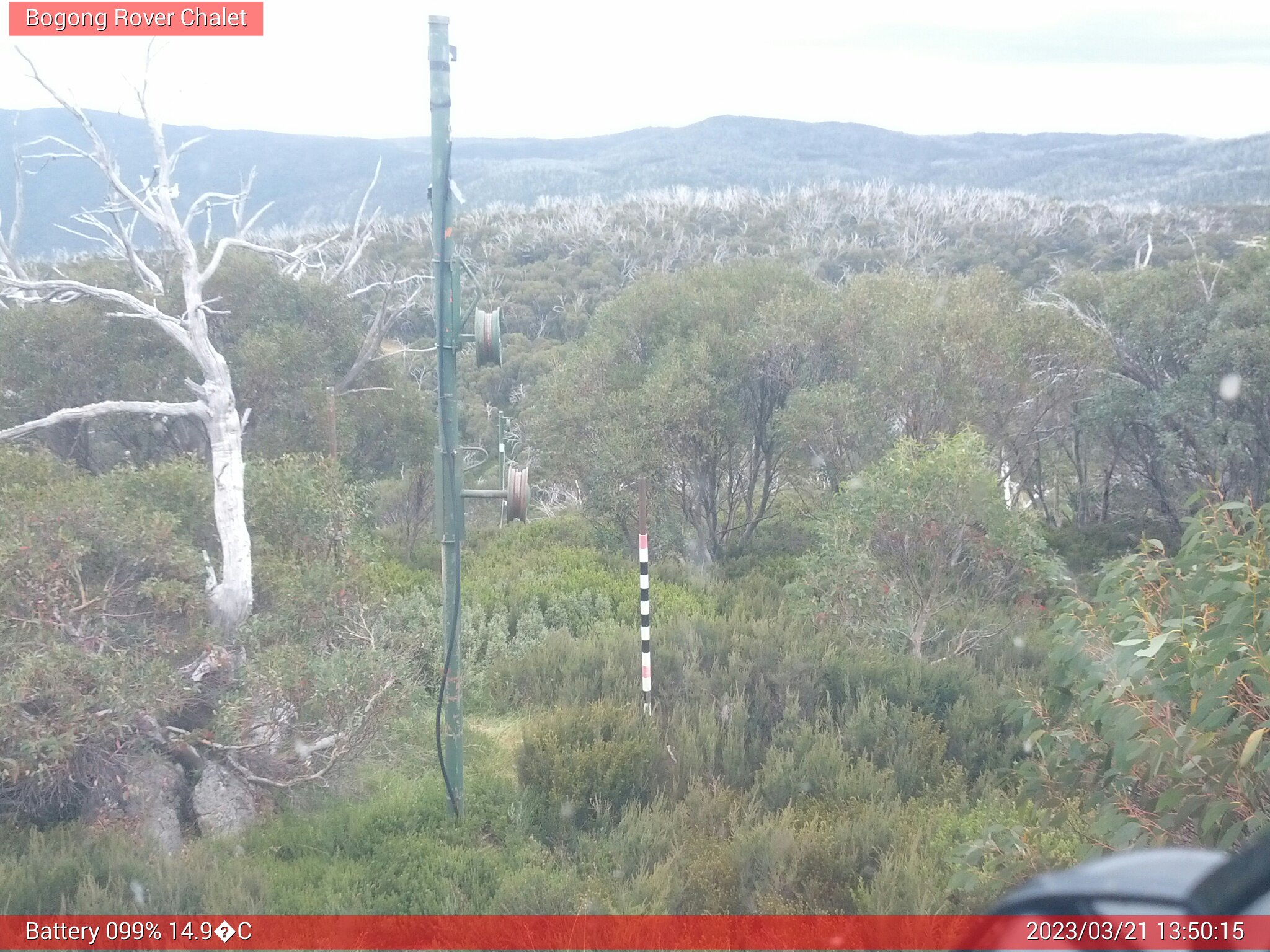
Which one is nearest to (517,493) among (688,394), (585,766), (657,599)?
(585,766)

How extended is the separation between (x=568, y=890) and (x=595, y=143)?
12028 cm

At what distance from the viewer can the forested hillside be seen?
481 cm

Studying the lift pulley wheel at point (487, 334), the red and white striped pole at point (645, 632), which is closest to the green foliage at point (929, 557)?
the red and white striped pole at point (645, 632)

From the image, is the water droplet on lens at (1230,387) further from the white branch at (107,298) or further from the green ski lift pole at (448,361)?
the white branch at (107,298)

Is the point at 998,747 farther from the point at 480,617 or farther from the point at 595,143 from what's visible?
the point at 595,143

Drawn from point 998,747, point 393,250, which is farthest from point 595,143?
point 998,747

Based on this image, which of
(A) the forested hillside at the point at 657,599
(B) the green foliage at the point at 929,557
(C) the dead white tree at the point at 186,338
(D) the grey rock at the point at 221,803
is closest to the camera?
(A) the forested hillside at the point at 657,599

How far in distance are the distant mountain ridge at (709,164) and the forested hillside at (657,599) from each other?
45.6 meters

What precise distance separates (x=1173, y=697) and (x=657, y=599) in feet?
30.1

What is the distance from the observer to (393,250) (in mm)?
47406

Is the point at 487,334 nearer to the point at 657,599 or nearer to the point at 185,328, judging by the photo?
the point at 185,328

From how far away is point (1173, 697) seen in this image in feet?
11.4

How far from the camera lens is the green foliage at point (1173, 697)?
10.7ft
